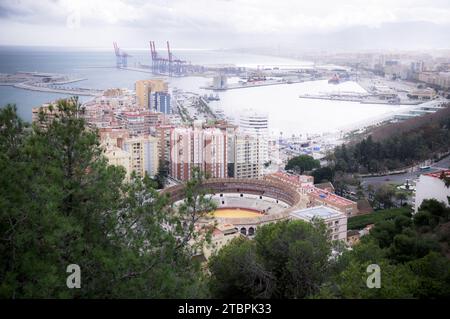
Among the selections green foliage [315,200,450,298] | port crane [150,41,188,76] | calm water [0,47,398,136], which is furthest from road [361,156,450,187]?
port crane [150,41,188,76]

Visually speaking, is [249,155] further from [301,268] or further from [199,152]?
[301,268]

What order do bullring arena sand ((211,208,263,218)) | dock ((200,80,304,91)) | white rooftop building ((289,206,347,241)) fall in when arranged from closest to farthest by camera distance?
1. white rooftop building ((289,206,347,241))
2. bullring arena sand ((211,208,263,218))
3. dock ((200,80,304,91))

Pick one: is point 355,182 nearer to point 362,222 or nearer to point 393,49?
point 362,222

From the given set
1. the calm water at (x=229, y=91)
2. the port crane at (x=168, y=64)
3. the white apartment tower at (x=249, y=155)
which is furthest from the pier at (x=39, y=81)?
the port crane at (x=168, y=64)

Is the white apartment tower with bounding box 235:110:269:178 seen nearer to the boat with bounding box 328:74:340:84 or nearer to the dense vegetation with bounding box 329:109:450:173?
the dense vegetation with bounding box 329:109:450:173

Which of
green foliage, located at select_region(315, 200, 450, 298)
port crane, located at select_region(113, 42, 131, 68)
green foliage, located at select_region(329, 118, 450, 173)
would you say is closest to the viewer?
green foliage, located at select_region(315, 200, 450, 298)

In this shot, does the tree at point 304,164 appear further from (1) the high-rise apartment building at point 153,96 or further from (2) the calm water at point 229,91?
(1) the high-rise apartment building at point 153,96

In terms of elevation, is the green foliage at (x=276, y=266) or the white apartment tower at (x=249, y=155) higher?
the green foliage at (x=276, y=266)

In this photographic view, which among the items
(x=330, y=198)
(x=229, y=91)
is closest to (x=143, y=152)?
(x=330, y=198)
